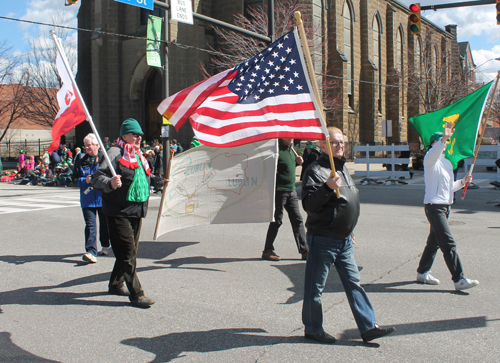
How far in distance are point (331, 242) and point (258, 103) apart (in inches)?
57.7

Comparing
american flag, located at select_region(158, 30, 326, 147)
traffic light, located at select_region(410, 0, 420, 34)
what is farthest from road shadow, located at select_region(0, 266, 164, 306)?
traffic light, located at select_region(410, 0, 420, 34)

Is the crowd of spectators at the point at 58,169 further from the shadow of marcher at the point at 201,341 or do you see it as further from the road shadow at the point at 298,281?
the shadow of marcher at the point at 201,341

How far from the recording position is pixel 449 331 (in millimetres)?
4148

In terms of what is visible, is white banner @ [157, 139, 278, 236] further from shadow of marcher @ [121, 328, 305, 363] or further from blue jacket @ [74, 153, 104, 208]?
shadow of marcher @ [121, 328, 305, 363]

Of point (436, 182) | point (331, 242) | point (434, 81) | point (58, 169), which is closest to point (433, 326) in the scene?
point (331, 242)

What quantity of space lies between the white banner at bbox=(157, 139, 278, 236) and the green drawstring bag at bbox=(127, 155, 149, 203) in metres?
1.45

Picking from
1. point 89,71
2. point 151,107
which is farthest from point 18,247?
point 89,71

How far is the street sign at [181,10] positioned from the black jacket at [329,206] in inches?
407

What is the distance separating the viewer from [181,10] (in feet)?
43.5

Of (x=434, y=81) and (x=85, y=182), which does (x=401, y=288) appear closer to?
(x=85, y=182)

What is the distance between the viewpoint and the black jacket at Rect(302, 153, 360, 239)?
3797 mm

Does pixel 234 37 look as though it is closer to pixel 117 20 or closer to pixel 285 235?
pixel 117 20

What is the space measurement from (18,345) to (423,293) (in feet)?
13.2

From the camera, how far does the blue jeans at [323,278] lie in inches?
152
